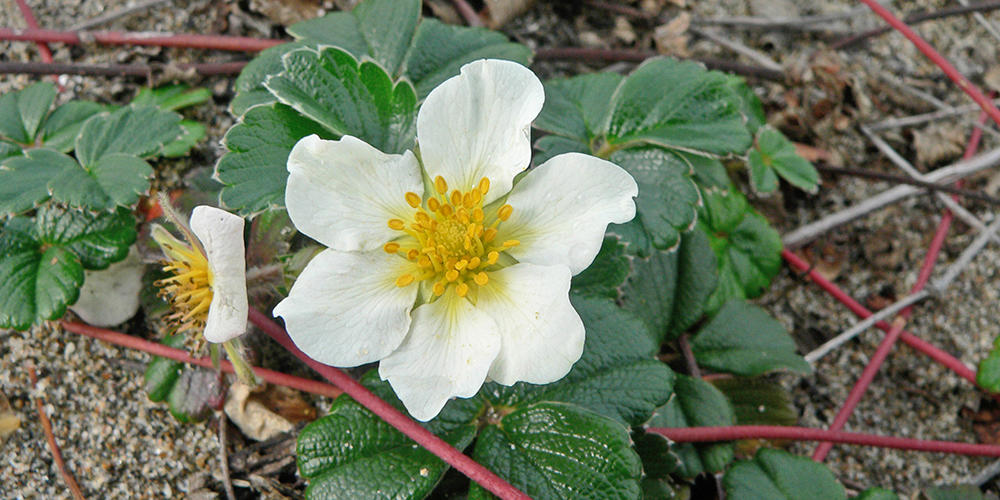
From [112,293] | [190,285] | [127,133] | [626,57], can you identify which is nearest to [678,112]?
[626,57]

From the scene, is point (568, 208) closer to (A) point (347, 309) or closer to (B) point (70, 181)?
(A) point (347, 309)

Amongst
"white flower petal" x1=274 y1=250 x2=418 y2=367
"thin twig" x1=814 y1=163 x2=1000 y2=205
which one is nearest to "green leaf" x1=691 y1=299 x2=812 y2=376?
"thin twig" x1=814 y1=163 x2=1000 y2=205

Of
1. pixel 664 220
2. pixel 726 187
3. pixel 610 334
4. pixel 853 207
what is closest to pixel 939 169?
pixel 853 207

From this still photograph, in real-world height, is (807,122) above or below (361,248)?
below

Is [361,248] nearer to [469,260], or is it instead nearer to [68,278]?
[469,260]

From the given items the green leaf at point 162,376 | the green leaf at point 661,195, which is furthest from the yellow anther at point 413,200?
the green leaf at point 162,376

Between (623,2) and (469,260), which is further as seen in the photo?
(623,2)

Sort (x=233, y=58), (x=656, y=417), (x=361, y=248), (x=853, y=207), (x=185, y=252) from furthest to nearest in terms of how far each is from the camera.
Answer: (x=853, y=207)
(x=233, y=58)
(x=656, y=417)
(x=185, y=252)
(x=361, y=248)

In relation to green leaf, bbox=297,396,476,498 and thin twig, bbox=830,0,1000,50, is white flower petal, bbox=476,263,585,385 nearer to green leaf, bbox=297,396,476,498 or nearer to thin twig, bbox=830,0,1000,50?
green leaf, bbox=297,396,476,498
